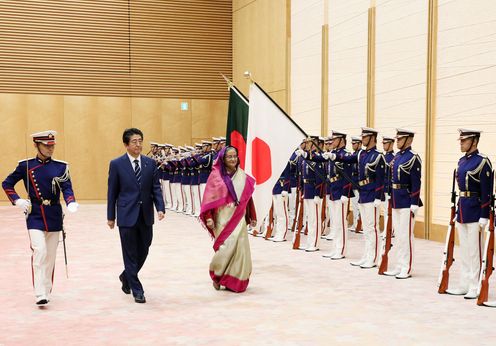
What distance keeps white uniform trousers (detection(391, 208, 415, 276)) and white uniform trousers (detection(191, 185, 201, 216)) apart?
25.2 feet

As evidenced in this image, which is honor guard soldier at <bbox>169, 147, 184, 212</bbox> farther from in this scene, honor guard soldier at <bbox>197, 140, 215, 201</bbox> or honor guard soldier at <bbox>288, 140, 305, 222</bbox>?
honor guard soldier at <bbox>288, 140, 305, 222</bbox>

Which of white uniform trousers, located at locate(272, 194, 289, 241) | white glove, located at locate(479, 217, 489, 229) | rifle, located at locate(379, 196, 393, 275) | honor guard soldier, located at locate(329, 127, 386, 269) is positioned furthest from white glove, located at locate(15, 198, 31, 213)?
white uniform trousers, located at locate(272, 194, 289, 241)

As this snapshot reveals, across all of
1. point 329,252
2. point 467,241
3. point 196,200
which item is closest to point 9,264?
point 329,252

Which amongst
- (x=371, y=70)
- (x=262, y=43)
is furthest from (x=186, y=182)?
(x=371, y=70)

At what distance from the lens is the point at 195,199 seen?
1462cm

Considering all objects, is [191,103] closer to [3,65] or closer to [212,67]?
[212,67]

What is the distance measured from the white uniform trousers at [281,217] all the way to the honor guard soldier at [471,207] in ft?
14.3

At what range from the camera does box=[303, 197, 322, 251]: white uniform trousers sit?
30.4 ft

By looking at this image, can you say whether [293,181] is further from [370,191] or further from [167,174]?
[167,174]

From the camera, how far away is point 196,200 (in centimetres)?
1457

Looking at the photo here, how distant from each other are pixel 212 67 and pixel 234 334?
15.6 m

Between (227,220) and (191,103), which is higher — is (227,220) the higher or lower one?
the lower one

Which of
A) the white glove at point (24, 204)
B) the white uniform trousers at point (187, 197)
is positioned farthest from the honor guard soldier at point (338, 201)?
the white uniform trousers at point (187, 197)

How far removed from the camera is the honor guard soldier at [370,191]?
782cm
